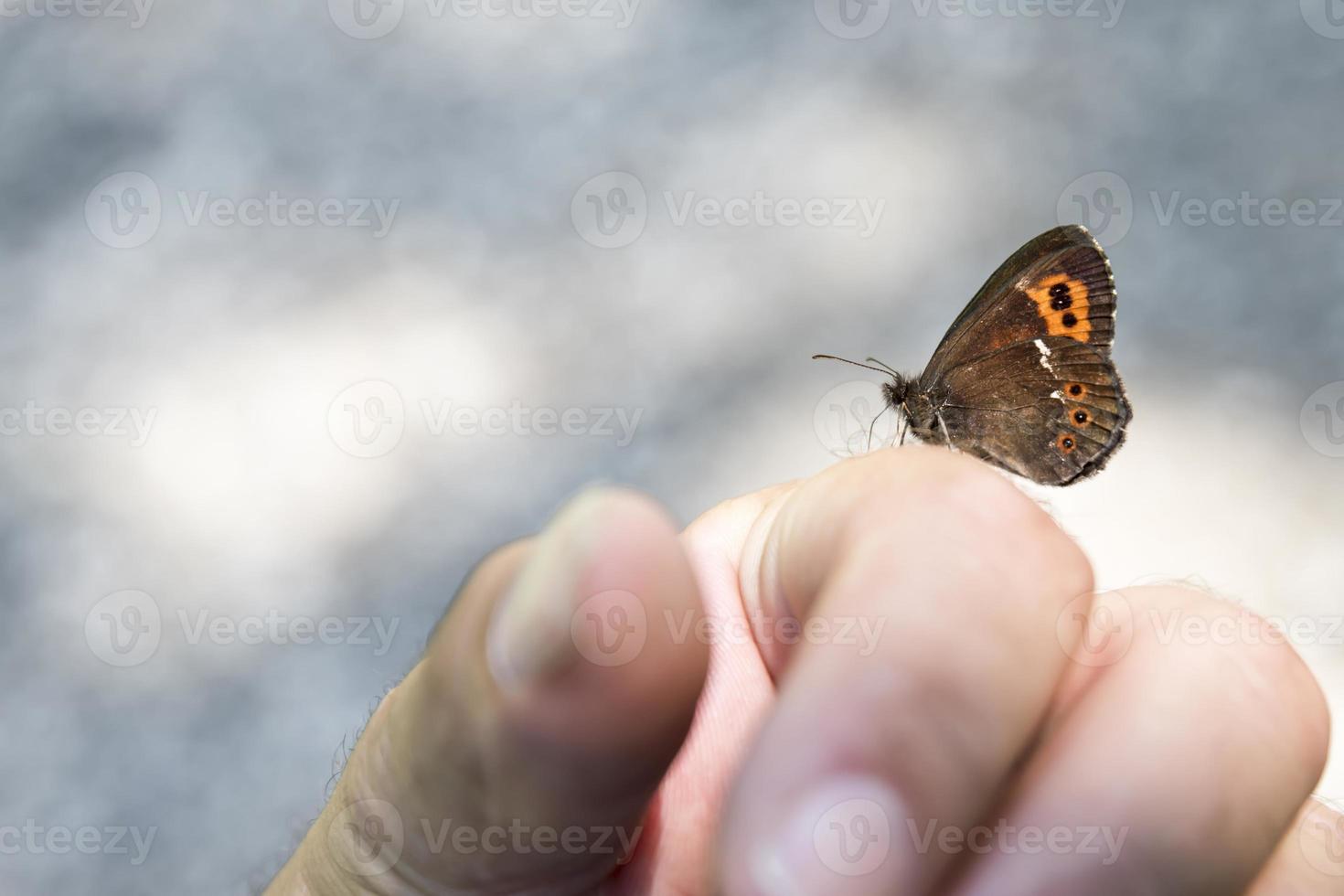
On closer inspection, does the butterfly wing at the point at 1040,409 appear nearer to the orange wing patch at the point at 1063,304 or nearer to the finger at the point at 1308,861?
the orange wing patch at the point at 1063,304

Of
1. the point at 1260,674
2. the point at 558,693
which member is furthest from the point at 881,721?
the point at 1260,674

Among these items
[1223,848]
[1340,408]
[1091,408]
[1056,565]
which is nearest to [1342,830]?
[1223,848]

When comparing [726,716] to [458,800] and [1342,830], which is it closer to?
[458,800]

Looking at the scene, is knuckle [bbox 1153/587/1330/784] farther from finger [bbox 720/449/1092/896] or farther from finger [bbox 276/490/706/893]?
finger [bbox 276/490/706/893]

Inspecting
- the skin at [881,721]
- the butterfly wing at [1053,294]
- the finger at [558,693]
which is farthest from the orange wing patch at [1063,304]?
the finger at [558,693]

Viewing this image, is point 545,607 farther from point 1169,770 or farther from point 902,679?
point 1169,770

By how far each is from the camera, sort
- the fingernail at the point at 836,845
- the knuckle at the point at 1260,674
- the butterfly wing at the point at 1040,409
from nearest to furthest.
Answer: the fingernail at the point at 836,845 < the knuckle at the point at 1260,674 < the butterfly wing at the point at 1040,409
